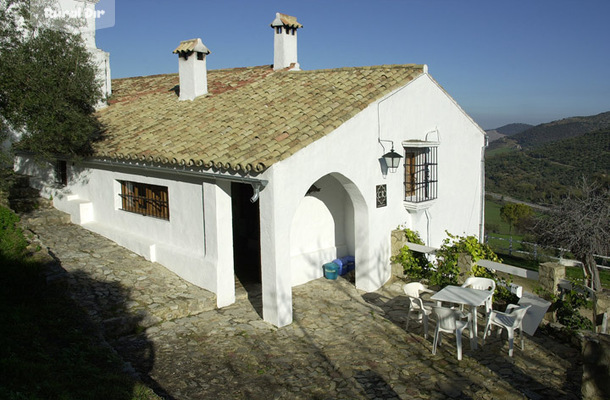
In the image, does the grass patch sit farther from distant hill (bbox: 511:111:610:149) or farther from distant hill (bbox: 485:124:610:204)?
distant hill (bbox: 511:111:610:149)

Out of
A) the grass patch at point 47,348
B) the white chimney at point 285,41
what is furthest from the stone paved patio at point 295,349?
the white chimney at point 285,41

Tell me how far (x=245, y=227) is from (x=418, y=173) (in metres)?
4.72

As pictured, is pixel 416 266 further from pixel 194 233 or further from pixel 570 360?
pixel 194 233

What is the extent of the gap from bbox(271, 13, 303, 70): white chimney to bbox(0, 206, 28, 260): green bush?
794 centimetres

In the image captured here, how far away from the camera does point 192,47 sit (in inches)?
500

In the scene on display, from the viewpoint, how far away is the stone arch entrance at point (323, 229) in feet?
33.6

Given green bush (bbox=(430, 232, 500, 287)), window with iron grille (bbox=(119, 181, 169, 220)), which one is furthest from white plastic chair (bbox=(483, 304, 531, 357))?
window with iron grille (bbox=(119, 181, 169, 220))

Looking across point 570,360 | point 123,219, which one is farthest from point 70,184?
point 570,360

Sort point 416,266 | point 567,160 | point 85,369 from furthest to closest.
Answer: point 567,160, point 416,266, point 85,369

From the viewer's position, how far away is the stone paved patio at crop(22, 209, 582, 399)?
627 centimetres

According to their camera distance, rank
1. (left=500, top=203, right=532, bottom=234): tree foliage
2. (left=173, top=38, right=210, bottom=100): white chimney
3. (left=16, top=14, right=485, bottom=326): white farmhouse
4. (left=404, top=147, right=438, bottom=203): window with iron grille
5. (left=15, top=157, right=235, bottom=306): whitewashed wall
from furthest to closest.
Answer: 1. (left=500, top=203, right=532, bottom=234): tree foliage
2. (left=173, top=38, right=210, bottom=100): white chimney
3. (left=404, top=147, right=438, bottom=203): window with iron grille
4. (left=15, top=157, right=235, bottom=306): whitewashed wall
5. (left=16, top=14, right=485, bottom=326): white farmhouse

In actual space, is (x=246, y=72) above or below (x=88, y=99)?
above

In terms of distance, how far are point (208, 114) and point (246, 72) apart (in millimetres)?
3952

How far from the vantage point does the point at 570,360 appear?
22.8 feet
